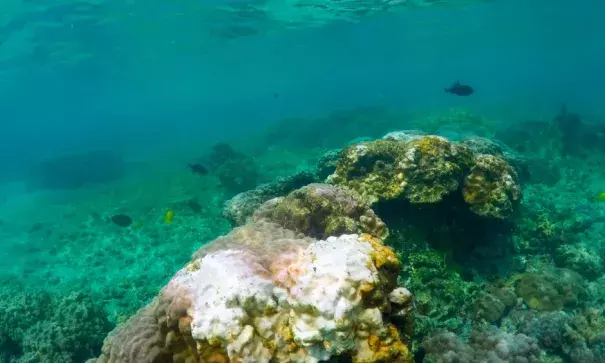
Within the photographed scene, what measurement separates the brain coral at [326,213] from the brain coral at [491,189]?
A: 2480mm

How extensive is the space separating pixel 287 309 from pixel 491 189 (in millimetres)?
6320

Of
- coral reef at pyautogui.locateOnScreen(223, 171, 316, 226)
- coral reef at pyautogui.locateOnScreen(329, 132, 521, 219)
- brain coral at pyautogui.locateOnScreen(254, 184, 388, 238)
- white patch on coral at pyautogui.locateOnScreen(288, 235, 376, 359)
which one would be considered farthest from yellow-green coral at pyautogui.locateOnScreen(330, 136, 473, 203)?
white patch on coral at pyautogui.locateOnScreen(288, 235, 376, 359)

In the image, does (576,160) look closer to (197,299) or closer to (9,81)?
(197,299)

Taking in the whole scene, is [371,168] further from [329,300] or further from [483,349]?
[329,300]

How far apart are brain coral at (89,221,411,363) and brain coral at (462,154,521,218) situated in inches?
200

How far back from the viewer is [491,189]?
8.39 metres

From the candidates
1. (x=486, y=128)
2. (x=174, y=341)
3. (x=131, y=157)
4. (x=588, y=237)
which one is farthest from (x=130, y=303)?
(x=131, y=157)

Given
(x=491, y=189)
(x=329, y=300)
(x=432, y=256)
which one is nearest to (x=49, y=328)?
(x=432, y=256)

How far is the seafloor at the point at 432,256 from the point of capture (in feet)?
23.4

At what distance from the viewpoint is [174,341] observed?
404 centimetres

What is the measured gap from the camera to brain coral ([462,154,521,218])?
26.9 feet

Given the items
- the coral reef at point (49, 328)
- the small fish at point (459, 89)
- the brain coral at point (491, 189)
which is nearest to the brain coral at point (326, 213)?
the brain coral at point (491, 189)

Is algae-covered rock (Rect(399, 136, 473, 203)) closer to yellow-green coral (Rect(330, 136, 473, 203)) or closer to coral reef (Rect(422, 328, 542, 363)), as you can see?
yellow-green coral (Rect(330, 136, 473, 203))

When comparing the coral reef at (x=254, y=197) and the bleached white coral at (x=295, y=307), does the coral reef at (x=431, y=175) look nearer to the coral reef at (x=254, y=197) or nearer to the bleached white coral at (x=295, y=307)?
the coral reef at (x=254, y=197)
